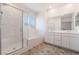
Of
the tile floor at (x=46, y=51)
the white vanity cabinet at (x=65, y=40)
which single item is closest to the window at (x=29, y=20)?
the tile floor at (x=46, y=51)

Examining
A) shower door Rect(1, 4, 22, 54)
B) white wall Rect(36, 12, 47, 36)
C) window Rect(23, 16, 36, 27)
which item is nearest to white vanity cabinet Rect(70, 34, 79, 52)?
white wall Rect(36, 12, 47, 36)

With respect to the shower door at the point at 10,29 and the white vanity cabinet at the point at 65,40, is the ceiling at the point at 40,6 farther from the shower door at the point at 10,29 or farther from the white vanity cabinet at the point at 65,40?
the white vanity cabinet at the point at 65,40

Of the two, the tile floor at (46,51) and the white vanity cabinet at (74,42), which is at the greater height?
the white vanity cabinet at (74,42)

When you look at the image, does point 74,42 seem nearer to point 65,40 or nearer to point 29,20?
point 65,40

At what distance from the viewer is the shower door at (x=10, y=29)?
5.03ft

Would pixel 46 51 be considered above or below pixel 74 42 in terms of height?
below

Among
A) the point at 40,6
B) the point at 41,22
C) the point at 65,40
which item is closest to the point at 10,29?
the point at 41,22

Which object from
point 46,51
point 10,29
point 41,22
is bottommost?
point 46,51

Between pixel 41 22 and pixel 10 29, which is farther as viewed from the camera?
pixel 41 22

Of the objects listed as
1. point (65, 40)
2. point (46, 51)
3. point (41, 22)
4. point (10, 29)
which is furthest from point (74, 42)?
point (10, 29)

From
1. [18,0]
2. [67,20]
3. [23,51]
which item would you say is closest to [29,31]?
[23,51]

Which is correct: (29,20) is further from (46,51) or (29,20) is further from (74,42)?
(74,42)

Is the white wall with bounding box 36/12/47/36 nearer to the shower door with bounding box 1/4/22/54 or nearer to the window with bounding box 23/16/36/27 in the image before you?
the window with bounding box 23/16/36/27

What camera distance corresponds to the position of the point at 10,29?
1.57 metres
